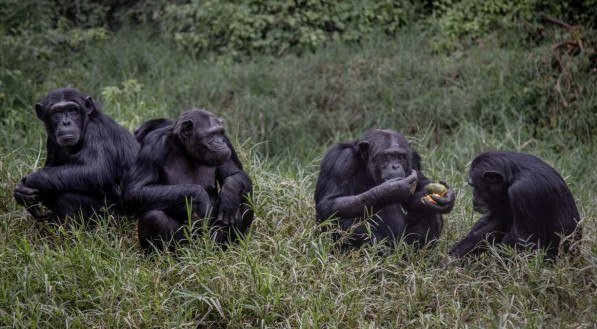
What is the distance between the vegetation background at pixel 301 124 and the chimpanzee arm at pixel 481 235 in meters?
0.11

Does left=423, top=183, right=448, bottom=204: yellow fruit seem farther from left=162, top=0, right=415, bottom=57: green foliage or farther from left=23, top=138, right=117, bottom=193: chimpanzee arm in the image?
left=162, top=0, right=415, bottom=57: green foliage

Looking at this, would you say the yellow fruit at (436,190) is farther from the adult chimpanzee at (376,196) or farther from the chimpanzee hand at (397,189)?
the chimpanzee hand at (397,189)

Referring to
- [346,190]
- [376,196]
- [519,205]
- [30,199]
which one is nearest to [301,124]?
[346,190]

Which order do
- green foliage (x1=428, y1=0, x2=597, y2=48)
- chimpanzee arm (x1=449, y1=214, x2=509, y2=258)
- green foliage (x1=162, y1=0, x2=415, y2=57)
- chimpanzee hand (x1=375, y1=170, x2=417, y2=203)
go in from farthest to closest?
green foliage (x1=162, y1=0, x2=415, y2=57) < green foliage (x1=428, y1=0, x2=597, y2=48) < chimpanzee arm (x1=449, y1=214, x2=509, y2=258) < chimpanzee hand (x1=375, y1=170, x2=417, y2=203)

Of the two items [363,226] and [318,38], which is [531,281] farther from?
[318,38]

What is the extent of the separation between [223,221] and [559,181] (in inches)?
91.6

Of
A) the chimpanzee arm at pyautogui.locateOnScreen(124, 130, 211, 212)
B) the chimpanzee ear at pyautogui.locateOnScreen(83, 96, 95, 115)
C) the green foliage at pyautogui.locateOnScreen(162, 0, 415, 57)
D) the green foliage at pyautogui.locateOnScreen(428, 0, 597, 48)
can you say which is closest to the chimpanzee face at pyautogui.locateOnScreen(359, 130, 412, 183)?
the chimpanzee arm at pyautogui.locateOnScreen(124, 130, 211, 212)

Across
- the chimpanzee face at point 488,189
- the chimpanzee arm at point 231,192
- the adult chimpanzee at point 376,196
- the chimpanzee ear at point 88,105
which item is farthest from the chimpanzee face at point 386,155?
the chimpanzee ear at point 88,105

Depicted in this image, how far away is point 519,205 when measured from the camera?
22.4 feet

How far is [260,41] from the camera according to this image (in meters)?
13.0

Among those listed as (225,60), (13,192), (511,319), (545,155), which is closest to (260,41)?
(225,60)

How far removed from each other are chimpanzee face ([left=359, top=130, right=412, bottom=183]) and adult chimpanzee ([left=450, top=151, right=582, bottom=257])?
1.64 feet

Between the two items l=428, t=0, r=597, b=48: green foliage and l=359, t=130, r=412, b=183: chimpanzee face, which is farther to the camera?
l=428, t=0, r=597, b=48: green foliage

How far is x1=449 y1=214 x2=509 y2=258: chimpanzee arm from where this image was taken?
709 cm
